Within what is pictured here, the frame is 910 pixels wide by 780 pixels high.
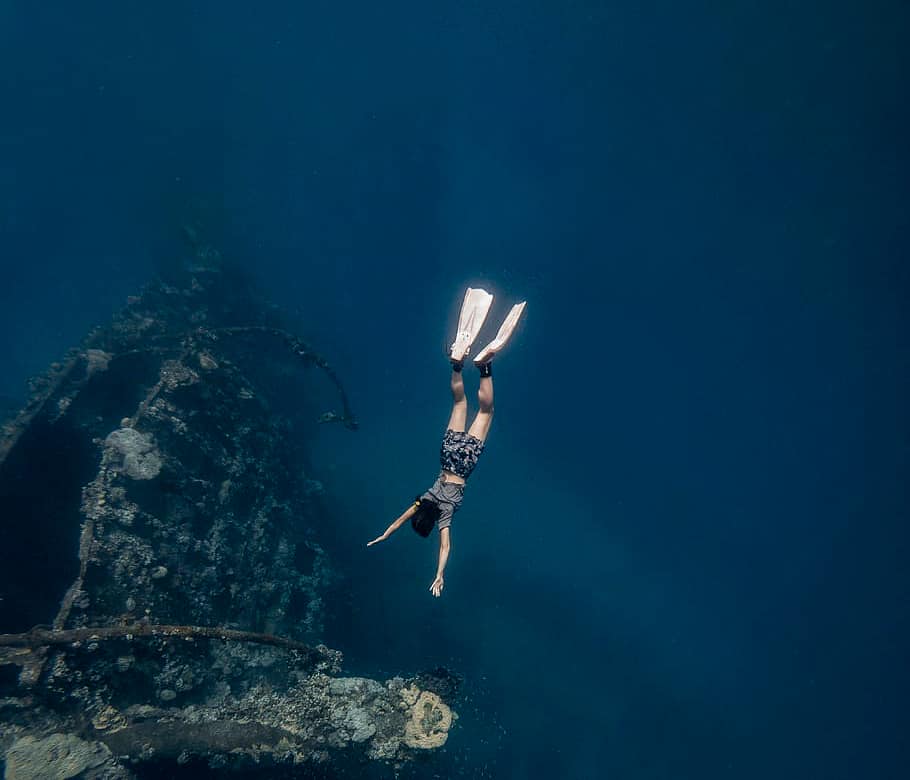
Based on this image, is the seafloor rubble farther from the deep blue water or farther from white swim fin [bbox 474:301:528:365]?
the deep blue water

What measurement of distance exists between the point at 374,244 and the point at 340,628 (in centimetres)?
3413

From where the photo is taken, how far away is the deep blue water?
90.6ft

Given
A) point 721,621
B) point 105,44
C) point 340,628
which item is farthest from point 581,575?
point 105,44

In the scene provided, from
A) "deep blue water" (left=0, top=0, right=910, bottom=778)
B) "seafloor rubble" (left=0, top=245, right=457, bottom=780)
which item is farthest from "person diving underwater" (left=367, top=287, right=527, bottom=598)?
"deep blue water" (left=0, top=0, right=910, bottom=778)

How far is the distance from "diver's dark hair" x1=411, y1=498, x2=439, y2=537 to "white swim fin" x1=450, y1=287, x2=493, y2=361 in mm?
2664

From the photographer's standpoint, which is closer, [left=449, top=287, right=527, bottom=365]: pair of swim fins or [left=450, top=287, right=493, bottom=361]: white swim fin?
[left=449, top=287, right=527, bottom=365]: pair of swim fins

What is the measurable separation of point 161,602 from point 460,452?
20.2ft

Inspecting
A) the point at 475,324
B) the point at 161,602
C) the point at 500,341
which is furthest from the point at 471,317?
the point at 161,602

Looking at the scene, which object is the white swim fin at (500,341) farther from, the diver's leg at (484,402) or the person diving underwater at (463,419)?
the diver's leg at (484,402)

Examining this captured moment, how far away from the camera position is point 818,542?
5062cm

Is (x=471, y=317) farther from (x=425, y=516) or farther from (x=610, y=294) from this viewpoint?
(x=610, y=294)

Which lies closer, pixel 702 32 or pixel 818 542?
pixel 702 32

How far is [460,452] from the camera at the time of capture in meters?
7.39

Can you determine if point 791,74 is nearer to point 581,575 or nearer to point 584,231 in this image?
point 584,231
